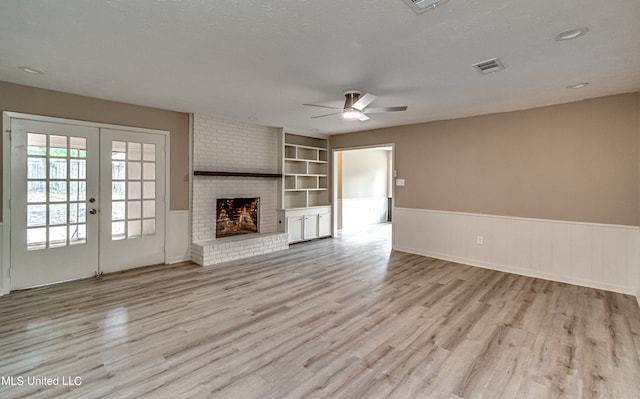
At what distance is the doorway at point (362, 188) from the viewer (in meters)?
9.00

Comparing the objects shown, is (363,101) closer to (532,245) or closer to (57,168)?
(532,245)

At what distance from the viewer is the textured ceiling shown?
2.14m

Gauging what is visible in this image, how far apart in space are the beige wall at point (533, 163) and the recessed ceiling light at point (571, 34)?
96.2 inches

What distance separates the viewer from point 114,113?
181 inches

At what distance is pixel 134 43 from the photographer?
8.77 feet

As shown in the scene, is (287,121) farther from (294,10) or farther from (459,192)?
(294,10)

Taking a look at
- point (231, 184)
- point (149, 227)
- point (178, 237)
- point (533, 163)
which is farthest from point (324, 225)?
point (533, 163)

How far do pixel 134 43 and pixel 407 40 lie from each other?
2.38 meters

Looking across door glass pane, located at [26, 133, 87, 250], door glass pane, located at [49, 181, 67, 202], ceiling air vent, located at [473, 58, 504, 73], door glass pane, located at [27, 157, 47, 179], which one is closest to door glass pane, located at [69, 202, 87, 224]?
door glass pane, located at [26, 133, 87, 250]

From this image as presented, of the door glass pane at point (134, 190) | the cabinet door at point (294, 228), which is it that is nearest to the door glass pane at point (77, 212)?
the door glass pane at point (134, 190)

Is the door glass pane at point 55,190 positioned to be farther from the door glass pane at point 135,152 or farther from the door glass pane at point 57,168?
the door glass pane at point 135,152

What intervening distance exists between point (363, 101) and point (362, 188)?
6431 mm

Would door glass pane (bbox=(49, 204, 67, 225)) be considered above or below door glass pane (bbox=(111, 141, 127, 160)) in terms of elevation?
below

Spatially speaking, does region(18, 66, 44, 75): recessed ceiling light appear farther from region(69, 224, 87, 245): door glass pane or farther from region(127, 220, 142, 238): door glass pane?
region(127, 220, 142, 238): door glass pane
